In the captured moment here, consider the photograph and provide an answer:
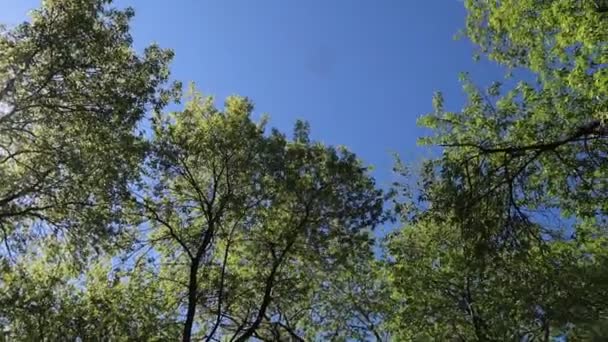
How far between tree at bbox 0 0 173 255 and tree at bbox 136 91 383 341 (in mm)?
2666

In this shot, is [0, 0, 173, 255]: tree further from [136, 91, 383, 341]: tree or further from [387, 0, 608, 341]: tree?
[387, 0, 608, 341]: tree

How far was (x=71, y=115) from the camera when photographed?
14438 millimetres

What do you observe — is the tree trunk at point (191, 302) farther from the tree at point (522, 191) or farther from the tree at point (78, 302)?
the tree at point (522, 191)

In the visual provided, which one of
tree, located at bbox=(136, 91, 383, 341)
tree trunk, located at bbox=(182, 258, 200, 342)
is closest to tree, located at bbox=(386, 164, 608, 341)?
tree, located at bbox=(136, 91, 383, 341)

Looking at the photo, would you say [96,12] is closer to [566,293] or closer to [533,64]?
[533,64]

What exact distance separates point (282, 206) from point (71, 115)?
23.2 feet

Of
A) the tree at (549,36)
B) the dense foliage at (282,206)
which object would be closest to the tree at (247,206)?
the dense foliage at (282,206)

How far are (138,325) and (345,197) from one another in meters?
7.48

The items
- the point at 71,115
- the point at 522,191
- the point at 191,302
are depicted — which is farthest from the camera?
the point at 191,302

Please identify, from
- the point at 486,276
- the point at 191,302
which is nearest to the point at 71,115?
the point at 191,302

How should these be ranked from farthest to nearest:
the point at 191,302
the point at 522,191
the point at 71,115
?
the point at 191,302 → the point at 71,115 → the point at 522,191

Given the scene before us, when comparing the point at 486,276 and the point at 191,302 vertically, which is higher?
the point at 191,302

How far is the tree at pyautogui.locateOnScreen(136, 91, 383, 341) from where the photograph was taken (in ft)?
60.0

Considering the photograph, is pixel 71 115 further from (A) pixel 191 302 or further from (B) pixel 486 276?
(B) pixel 486 276
